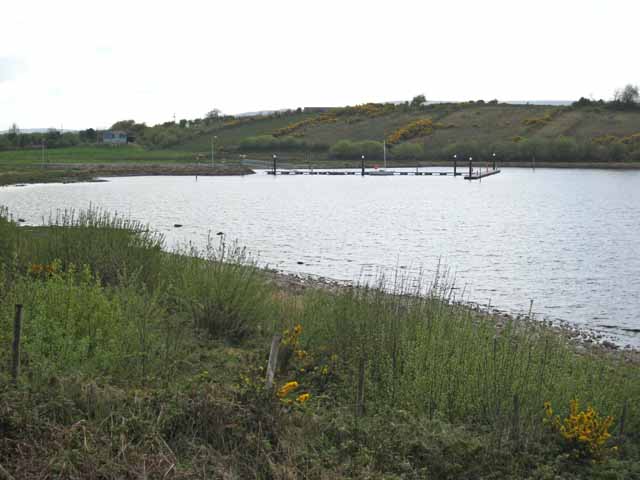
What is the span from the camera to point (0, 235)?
41.2 feet

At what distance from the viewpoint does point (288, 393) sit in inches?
293

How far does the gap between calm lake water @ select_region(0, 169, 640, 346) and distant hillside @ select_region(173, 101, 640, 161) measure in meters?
31.0

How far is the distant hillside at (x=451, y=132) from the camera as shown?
114 meters

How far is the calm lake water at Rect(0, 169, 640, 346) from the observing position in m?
22.0

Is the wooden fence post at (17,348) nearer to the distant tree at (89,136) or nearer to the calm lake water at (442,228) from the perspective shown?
the calm lake water at (442,228)

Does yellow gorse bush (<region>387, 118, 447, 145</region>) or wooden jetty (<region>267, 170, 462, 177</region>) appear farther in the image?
yellow gorse bush (<region>387, 118, 447, 145</region>)

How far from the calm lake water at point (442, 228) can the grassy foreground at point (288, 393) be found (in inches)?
120

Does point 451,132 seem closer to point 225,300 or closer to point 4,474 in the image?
point 225,300

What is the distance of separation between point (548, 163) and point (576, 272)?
92.3 meters

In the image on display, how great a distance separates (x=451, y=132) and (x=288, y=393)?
123 metres

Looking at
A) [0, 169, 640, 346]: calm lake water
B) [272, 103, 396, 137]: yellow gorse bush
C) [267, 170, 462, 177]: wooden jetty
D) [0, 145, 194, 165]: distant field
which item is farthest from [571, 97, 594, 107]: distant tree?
[0, 145, 194, 165]: distant field

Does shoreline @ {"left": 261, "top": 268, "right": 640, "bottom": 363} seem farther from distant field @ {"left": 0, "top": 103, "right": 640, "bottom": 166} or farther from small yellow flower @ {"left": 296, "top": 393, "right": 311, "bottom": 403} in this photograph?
distant field @ {"left": 0, "top": 103, "right": 640, "bottom": 166}

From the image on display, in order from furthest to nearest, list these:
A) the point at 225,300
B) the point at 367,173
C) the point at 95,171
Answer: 1. the point at 367,173
2. the point at 95,171
3. the point at 225,300

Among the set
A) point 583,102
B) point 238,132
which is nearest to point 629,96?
point 583,102
